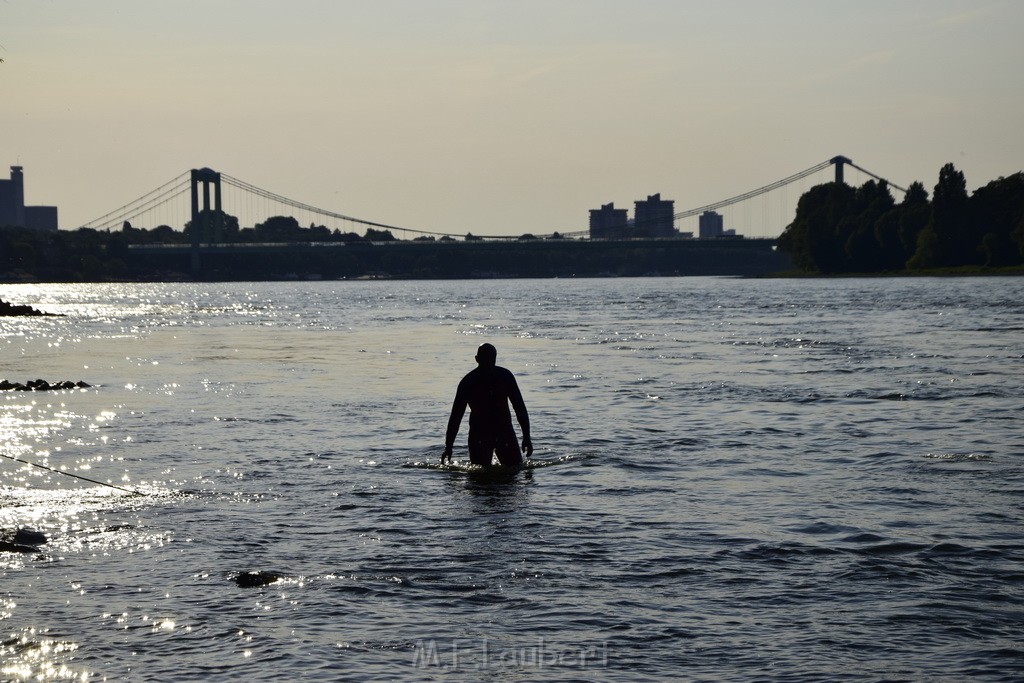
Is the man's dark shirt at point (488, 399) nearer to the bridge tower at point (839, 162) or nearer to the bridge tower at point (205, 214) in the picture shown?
the bridge tower at point (205, 214)

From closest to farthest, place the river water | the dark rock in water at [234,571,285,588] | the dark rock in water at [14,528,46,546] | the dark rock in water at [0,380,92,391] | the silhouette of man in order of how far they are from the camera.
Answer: the river water, the dark rock in water at [234,571,285,588], the dark rock in water at [14,528,46,546], the silhouette of man, the dark rock in water at [0,380,92,391]

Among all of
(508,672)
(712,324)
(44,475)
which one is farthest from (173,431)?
(712,324)

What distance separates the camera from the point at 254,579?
29.3ft

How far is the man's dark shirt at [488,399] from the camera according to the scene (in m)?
14.1

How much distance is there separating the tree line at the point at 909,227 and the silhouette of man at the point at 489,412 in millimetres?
121421

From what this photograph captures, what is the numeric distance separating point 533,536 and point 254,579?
2626mm

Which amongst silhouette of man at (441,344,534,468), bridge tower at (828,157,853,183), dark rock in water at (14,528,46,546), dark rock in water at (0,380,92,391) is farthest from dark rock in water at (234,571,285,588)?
bridge tower at (828,157,853,183)

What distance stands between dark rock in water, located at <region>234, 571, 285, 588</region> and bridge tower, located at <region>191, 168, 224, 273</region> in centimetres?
14131

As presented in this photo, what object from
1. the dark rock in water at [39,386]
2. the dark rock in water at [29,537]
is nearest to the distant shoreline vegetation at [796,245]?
the dark rock in water at [39,386]

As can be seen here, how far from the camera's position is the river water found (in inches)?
289

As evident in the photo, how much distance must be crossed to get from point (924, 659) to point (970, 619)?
3.19 ft

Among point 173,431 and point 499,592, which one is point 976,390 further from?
point 499,592

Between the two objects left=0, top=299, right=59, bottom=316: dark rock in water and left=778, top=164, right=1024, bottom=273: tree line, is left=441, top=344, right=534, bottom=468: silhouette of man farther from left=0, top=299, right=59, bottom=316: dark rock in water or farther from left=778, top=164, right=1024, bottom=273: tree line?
left=778, top=164, right=1024, bottom=273: tree line

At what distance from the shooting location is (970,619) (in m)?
7.96
